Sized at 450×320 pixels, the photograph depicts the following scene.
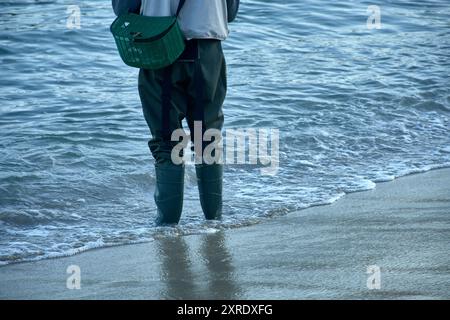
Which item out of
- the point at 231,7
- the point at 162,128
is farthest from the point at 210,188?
the point at 231,7

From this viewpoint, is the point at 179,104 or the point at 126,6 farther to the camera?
the point at 179,104

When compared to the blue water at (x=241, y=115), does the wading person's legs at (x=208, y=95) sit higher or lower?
higher

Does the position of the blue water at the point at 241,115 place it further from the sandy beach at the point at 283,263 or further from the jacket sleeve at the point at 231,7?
the jacket sleeve at the point at 231,7

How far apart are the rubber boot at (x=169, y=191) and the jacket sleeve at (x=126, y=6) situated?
0.87 m

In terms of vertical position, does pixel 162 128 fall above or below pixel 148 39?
below

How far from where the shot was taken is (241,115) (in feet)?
29.7

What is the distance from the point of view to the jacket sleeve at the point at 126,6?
5.48 m

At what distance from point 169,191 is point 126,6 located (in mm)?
1080

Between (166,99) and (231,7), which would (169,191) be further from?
(231,7)

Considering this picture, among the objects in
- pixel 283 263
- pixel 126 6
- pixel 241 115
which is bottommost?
pixel 241 115

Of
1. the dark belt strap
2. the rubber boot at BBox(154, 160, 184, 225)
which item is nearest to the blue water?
the rubber boot at BBox(154, 160, 184, 225)

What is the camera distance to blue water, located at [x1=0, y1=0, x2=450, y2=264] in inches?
252

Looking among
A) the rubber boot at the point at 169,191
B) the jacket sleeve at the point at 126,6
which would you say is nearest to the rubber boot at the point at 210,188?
the rubber boot at the point at 169,191

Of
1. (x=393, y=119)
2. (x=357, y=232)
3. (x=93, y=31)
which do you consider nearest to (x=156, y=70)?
(x=357, y=232)
